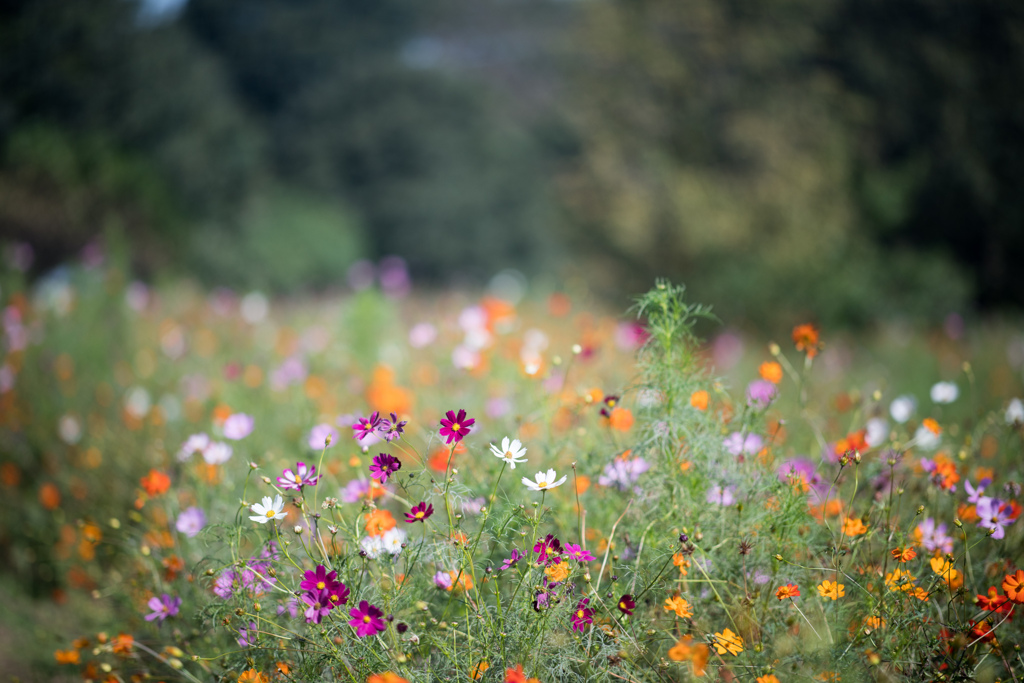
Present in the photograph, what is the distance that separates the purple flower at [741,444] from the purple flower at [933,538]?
0.38m

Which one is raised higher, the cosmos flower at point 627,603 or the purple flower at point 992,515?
the cosmos flower at point 627,603

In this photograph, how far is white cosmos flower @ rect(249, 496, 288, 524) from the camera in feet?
3.85

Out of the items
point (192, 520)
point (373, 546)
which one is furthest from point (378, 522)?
point (192, 520)

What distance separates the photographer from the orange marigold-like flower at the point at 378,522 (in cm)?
129

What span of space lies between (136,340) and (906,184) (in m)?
8.84

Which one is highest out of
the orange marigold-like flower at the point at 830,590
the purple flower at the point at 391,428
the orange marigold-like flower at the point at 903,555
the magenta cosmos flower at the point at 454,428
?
the magenta cosmos flower at the point at 454,428

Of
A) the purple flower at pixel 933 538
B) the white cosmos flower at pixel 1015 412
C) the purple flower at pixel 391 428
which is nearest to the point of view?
the purple flower at pixel 391 428

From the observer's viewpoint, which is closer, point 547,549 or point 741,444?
point 547,549

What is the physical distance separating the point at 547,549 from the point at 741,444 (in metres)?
0.56

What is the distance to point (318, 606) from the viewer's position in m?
1.11

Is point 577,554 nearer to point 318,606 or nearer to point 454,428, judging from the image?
point 454,428

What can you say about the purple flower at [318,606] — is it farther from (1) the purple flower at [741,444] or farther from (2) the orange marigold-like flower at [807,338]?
(2) the orange marigold-like flower at [807,338]

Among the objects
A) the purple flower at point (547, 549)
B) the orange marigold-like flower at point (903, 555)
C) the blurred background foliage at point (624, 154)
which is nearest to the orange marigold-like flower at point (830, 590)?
the orange marigold-like flower at point (903, 555)

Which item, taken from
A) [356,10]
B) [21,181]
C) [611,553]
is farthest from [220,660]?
[356,10]
